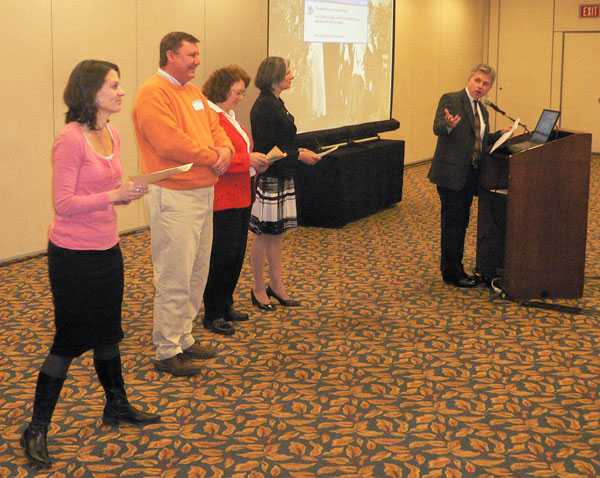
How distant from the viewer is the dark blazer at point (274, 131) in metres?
5.04

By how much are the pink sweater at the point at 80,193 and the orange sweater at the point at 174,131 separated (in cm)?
66

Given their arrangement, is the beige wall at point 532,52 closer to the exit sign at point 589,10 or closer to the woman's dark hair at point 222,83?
the exit sign at point 589,10

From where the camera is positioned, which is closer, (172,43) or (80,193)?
(80,193)

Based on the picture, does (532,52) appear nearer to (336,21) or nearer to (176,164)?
(336,21)

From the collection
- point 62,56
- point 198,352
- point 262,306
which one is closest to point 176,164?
point 198,352

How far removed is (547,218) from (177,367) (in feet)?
8.33

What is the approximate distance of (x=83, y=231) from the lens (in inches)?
124

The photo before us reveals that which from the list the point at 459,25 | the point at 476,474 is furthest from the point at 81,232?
the point at 459,25

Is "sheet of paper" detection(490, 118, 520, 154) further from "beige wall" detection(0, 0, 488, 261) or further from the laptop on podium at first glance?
"beige wall" detection(0, 0, 488, 261)

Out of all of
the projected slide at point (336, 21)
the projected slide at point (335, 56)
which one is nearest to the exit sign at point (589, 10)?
the projected slide at point (335, 56)

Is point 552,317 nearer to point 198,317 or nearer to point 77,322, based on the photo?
point 198,317

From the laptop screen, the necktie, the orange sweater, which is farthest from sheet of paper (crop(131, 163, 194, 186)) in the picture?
the laptop screen

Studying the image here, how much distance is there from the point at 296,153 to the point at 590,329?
6.36ft

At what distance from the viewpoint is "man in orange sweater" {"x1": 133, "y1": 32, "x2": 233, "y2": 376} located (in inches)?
154
